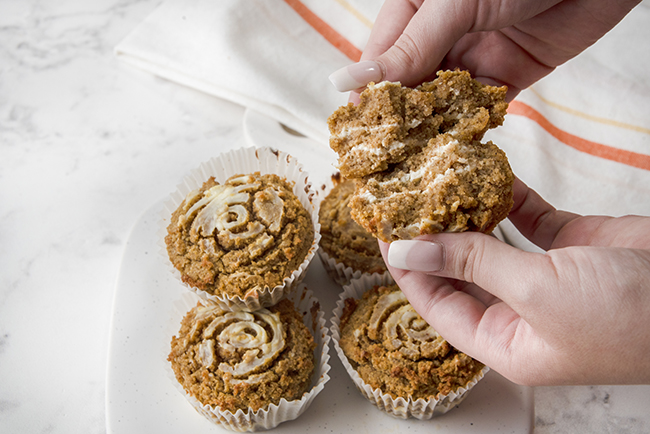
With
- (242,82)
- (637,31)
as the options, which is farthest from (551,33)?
(242,82)

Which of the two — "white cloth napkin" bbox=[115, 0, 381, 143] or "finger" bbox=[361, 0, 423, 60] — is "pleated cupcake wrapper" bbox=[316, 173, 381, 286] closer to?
"finger" bbox=[361, 0, 423, 60]

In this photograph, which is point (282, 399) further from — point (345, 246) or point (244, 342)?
point (345, 246)

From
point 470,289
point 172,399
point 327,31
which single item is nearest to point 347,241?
point 470,289

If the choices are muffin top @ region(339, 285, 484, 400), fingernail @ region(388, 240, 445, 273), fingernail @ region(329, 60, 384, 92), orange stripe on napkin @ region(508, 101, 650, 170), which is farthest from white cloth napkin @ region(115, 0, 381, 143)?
fingernail @ region(388, 240, 445, 273)

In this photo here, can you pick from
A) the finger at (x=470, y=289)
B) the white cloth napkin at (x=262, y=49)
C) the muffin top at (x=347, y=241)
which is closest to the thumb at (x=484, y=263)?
the finger at (x=470, y=289)

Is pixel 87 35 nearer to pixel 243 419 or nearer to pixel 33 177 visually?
pixel 33 177

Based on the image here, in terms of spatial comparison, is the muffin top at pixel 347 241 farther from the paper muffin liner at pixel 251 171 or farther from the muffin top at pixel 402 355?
the muffin top at pixel 402 355
